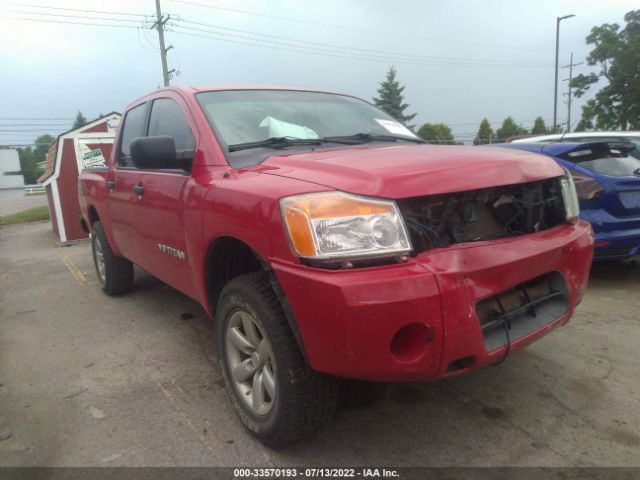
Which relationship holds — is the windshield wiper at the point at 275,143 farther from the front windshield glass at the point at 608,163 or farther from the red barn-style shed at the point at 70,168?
the red barn-style shed at the point at 70,168

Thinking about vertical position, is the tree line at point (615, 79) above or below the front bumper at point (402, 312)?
above

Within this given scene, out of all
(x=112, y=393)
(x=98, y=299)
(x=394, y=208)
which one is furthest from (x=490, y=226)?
(x=98, y=299)

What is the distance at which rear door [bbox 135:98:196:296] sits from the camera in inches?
117

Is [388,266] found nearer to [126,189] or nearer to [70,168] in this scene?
[126,189]

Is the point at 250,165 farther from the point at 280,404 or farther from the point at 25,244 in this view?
the point at 25,244

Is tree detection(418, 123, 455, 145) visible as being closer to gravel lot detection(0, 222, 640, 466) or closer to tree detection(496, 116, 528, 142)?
tree detection(496, 116, 528, 142)

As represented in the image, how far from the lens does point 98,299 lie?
509 centimetres

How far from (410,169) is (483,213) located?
0.48 metres

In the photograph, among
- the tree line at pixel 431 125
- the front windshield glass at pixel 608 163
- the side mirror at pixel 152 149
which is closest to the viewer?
the side mirror at pixel 152 149

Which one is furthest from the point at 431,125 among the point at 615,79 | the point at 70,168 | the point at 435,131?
the point at 70,168

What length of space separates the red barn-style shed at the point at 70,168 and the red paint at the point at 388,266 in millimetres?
7436

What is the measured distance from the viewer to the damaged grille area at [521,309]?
206 centimetres

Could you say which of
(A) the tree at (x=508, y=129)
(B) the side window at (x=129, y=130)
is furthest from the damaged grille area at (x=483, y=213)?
(A) the tree at (x=508, y=129)

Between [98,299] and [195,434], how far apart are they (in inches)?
121
